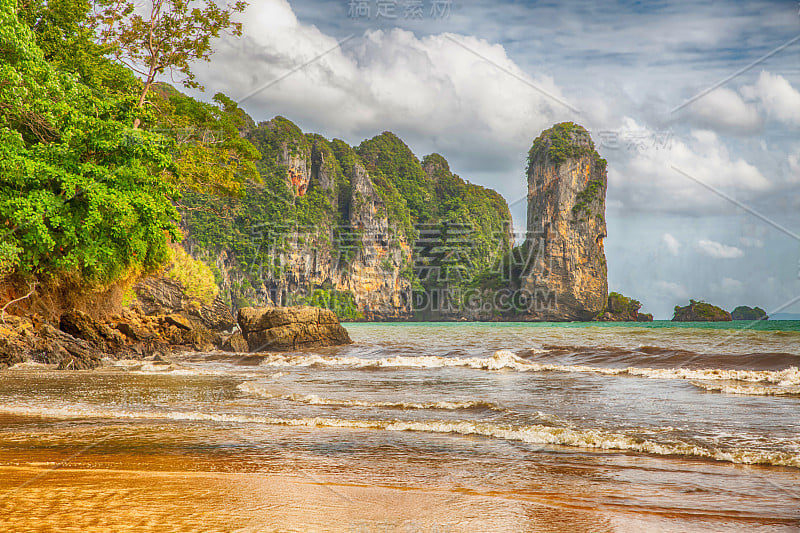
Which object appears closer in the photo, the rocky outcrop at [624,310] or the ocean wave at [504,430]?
the ocean wave at [504,430]

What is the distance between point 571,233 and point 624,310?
14.1 meters

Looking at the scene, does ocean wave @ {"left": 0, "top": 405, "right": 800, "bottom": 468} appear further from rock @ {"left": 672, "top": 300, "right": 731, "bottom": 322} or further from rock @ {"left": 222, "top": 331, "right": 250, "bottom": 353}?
rock @ {"left": 672, "top": 300, "right": 731, "bottom": 322}

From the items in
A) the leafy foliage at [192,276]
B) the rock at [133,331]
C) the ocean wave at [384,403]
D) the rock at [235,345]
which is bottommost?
the rock at [235,345]

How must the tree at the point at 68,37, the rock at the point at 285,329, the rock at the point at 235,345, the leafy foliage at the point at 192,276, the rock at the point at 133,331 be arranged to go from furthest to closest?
the leafy foliage at the point at 192,276 < the rock at the point at 285,329 < the rock at the point at 235,345 < the rock at the point at 133,331 < the tree at the point at 68,37

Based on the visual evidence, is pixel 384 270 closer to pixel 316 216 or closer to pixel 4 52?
pixel 316 216

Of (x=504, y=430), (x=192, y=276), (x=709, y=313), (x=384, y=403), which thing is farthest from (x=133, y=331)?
(x=709, y=313)

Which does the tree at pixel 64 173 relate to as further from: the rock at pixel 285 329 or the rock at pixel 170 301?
the rock at pixel 170 301

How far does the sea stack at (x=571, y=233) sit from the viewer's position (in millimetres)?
76688

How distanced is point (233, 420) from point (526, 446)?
3.43 metres

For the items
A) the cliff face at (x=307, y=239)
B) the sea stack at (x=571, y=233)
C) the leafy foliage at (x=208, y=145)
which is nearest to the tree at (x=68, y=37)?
the leafy foliage at (x=208, y=145)

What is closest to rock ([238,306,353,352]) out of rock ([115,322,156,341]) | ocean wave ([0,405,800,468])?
rock ([115,322,156,341])

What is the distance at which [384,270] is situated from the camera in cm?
9475

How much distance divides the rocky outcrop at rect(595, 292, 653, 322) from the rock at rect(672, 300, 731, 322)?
23.6 feet

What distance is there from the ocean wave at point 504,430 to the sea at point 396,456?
2cm
